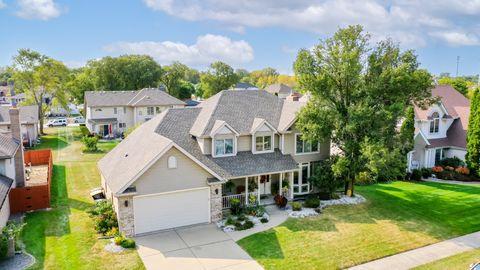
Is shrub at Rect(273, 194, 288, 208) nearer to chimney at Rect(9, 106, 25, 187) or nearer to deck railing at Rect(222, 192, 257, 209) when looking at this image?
deck railing at Rect(222, 192, 257, 209)

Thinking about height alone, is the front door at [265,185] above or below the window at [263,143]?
below

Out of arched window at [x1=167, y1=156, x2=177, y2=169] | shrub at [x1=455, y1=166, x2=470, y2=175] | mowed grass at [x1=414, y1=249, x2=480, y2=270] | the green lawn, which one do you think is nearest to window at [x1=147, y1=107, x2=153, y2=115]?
the green lawn

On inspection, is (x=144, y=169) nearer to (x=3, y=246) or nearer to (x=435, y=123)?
(x=3, y=246)

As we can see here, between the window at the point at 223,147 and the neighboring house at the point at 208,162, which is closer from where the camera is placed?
the neighboring house at the point at 208,162

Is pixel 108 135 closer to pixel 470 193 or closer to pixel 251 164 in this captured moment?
pixel 251 164

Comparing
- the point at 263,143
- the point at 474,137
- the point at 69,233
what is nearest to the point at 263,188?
the point at 263,143

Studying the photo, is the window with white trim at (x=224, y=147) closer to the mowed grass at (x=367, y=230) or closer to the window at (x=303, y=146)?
the window at (x=303, y=146)

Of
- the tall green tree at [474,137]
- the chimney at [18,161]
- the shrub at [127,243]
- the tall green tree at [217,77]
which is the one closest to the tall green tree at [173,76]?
the tall green tree at [217,77]
